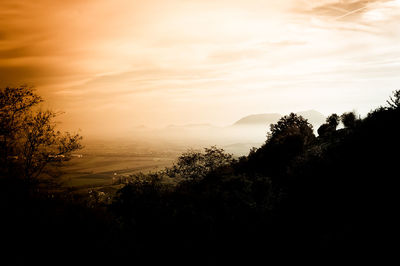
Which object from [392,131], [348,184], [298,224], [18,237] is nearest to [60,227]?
[18,237]

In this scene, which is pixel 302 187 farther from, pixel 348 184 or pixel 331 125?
pixel 331 125

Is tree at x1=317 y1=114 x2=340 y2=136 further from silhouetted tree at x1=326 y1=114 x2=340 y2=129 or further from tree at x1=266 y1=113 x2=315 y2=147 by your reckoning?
tree at x1=266 y1=113 x2=315 y2=147

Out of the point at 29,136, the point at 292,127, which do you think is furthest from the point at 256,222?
the point at 292,127

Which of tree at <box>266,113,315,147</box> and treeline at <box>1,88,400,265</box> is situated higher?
tree at <box>266,113,315,147</box>

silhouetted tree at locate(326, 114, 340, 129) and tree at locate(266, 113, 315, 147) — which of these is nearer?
tree at locate(266, 113, 315, 147)

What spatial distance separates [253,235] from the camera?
16.2 m

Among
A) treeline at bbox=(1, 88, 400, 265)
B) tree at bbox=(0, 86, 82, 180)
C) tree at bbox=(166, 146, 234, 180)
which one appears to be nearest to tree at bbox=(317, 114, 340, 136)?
tree at bbox=(166, 146, 234, 180)

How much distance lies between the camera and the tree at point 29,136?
24609 millimetres

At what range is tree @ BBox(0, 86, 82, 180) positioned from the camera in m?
24.6

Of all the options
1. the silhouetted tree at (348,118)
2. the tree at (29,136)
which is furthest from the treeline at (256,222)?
the silhouetted tree at (348,118)

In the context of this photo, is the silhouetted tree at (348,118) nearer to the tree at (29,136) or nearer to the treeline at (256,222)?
the treeline at (256,222)

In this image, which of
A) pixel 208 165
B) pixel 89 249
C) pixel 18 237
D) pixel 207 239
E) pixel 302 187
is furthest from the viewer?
pixel 208 165

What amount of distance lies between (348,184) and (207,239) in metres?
10.2

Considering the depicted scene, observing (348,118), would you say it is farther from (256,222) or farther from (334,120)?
(256,222)
